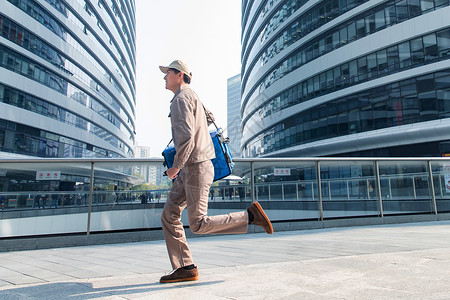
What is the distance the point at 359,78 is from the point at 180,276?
2833 centimetres

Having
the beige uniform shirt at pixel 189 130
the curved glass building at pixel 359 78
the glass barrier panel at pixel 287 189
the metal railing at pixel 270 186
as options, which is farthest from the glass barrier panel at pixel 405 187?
the curved glass building at pixel 359 78

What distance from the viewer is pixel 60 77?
117ft

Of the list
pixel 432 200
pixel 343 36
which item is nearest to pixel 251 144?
pixel 343 36

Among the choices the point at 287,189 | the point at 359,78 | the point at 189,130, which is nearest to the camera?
the point at 189,130

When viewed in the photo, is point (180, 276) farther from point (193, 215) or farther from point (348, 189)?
point (348, 189)

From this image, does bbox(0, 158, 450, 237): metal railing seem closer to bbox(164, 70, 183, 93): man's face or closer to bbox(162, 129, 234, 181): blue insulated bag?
bbox(162, 129, 234, 181): blue insulated bag

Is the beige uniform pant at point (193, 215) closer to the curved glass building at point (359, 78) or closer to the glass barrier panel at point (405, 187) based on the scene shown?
the glass barrier panel at point (405, 187)

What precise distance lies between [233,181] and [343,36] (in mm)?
26892

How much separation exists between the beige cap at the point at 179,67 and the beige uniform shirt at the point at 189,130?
16cm

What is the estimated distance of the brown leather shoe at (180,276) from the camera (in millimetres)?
2734

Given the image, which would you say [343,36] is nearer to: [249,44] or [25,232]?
[249,44]

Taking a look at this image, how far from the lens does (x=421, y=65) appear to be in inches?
923

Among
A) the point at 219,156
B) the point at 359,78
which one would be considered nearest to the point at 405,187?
the point at 219,156

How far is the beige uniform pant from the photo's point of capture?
2.71m
